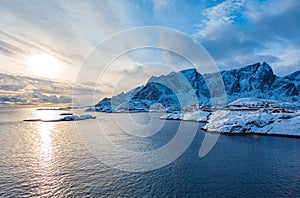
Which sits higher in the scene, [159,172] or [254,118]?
[254,118]

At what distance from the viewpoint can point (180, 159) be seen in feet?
115

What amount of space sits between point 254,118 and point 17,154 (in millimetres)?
80458

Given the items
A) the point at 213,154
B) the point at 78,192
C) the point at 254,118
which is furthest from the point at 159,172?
the point at 254,118

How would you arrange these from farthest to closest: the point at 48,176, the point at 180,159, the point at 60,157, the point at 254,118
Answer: the point at 254,118 < the point at 60,157 < the point at 180,159 < the point at 48,176

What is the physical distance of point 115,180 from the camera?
25.0 meters

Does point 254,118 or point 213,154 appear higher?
point 254,118

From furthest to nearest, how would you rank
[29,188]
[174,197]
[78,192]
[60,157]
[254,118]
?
1. [254,118]
2. [60,157]
3. [29,188]
4. [78,192]
5. [174,197]

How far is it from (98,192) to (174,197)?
946 centimetres

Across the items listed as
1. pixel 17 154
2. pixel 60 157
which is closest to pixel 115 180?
pixel 60 157

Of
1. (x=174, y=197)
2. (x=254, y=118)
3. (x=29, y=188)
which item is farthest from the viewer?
(x=254, y=118)

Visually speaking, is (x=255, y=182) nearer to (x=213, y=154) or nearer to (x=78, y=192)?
(x=213, y=154)

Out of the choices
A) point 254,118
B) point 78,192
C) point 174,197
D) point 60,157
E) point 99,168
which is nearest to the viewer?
point 174,197

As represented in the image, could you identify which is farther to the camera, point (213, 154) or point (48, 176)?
point (213, 154)

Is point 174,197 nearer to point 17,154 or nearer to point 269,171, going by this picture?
point 269,171
